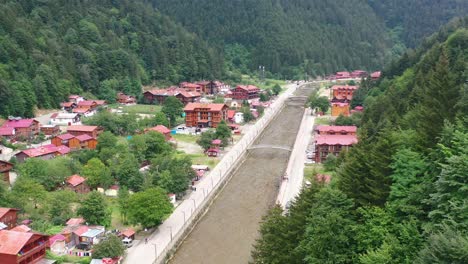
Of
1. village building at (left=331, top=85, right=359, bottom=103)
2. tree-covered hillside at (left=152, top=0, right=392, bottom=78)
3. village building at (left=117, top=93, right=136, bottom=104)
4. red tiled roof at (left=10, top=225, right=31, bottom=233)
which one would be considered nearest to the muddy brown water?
red tiled roof at (left=10, top=225, right=31, bottom=233)

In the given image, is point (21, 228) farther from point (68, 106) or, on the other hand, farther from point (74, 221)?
point (68, 106)

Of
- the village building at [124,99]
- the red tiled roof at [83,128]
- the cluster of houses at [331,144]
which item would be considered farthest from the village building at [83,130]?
the village building at [124,99]

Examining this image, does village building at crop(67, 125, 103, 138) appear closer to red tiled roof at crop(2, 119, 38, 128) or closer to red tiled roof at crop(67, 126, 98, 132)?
red tiled roof at crop(67, 126, 98, 132)

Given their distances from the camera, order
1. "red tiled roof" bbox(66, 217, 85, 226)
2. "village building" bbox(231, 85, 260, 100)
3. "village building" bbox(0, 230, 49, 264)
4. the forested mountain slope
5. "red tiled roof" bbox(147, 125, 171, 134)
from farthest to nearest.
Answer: the forested mountain slope
"village building" bbox(231, 85, 260, 100)
"red tiled roof" bbox(147, 125, 171, 134)
"red tiled roof" bbox(66, 217, 85, 226)
"village building" bbox(0, 230, 49, 264)

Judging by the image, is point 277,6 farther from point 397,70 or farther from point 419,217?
point 419,217

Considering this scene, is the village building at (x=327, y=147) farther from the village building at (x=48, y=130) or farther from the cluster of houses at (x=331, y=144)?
the village building at (x=48, y=130)

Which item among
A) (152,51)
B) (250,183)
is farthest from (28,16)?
(250,183)

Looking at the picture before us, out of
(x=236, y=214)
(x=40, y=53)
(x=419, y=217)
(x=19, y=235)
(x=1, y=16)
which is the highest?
(x=1, y=16)
